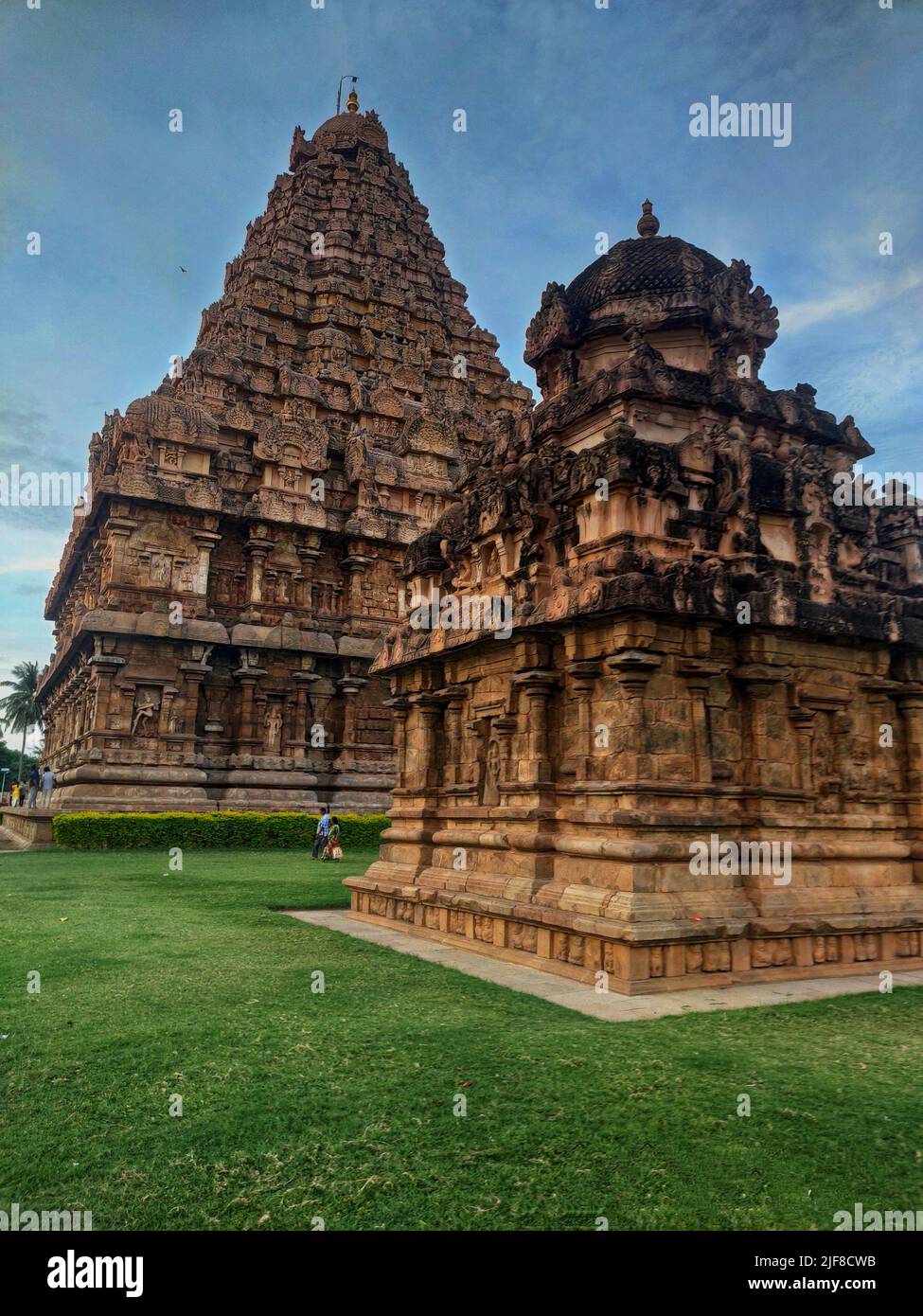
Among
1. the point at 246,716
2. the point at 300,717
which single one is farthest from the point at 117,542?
the point at 300,717

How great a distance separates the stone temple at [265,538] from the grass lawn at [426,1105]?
17329mm

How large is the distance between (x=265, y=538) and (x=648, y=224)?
18452 millimetres

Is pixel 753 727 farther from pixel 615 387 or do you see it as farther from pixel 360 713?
pixel 360 713

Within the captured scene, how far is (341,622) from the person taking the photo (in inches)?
1151

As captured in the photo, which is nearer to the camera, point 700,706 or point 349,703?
point 700,706

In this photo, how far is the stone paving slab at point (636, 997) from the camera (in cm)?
678

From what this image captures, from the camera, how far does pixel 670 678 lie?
27.6 ft

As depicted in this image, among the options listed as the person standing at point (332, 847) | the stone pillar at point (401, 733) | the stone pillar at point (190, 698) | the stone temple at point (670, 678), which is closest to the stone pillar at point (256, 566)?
the stone pillar at point (190, 698)

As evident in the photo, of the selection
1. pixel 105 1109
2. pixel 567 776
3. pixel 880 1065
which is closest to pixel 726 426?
pixel 567 776

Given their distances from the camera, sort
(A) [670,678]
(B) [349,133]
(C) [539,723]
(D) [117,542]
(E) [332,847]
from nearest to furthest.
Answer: (A) [670,678] < (C) [539,723] < (E) [332,847] < (D) [117,542] < (B) [349,133]

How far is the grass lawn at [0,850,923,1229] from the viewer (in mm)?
3588

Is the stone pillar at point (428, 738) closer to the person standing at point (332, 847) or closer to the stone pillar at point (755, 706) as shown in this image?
the stone pillar at point (755, 706)

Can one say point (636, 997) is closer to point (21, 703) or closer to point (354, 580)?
point (354, 580)

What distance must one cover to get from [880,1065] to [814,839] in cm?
358
